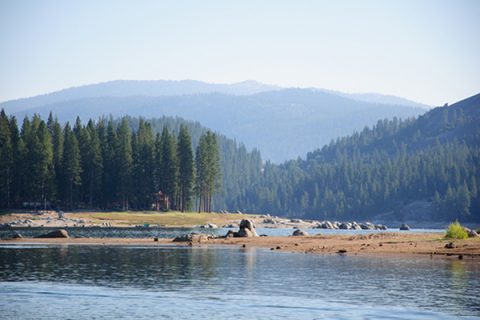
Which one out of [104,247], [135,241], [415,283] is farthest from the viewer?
[135,241]

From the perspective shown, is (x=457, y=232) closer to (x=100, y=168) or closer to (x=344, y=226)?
(x=100, y=168)

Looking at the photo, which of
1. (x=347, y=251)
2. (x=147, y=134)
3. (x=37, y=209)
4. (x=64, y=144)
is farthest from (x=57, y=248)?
(x=147, y=134)

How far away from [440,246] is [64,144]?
90.7 m

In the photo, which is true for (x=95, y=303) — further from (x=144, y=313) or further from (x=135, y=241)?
(x=135, y=241)

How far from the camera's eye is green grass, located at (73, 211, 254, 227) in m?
124

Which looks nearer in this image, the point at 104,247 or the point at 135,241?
the point at 104,247

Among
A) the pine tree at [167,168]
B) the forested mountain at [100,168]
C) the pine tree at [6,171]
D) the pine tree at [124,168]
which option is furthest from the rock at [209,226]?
the pine tree at [6,171]

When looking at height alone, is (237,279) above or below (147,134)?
below

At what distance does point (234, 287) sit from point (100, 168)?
342 ft

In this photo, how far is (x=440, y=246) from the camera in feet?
206

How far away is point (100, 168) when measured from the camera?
138 metres

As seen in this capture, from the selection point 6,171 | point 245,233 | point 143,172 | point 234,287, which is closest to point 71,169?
point 6,171

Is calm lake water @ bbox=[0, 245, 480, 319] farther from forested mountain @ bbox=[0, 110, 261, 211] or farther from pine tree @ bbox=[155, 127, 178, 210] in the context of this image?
pine tree @ bbox=[155, 127, 178, 210]

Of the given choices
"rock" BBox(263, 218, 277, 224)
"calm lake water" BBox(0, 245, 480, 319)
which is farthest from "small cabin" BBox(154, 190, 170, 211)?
"calm lake water" BBox(0, 245, 480, 319)
